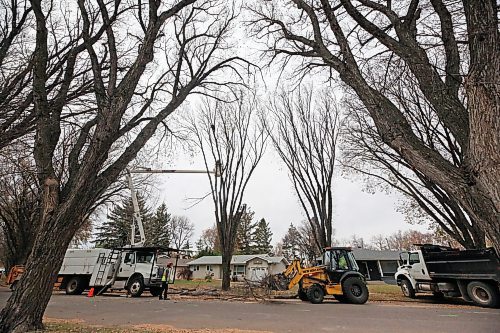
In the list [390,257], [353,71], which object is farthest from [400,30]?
[390,257]

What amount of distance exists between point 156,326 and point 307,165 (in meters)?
12.1

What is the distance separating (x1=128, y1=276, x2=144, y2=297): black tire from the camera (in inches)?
607

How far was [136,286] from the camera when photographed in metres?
15.6

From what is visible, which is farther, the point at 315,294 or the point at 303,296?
the point at 303,296

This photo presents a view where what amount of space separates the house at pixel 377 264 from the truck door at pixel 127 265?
29.9 meters

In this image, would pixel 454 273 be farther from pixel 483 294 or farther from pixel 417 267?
pixel 417 267

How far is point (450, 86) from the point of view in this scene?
15.9 ft

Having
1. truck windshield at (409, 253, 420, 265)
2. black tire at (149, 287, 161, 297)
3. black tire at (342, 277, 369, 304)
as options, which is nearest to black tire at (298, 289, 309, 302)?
black tire at (342, 277, 369, 304)

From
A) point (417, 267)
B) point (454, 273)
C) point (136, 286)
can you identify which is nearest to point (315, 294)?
point (417, 267)

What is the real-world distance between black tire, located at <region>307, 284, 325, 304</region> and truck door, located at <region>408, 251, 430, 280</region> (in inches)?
186

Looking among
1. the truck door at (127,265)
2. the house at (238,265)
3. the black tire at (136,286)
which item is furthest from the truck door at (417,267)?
the house at (238,265)

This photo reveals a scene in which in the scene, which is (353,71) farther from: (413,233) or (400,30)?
(413,233)

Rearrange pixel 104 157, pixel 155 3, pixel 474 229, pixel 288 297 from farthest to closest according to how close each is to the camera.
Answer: pixel 288 297 → pixel 474 229 → pixel 155 3 → pixel 104 157

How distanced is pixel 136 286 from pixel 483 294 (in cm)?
1407
